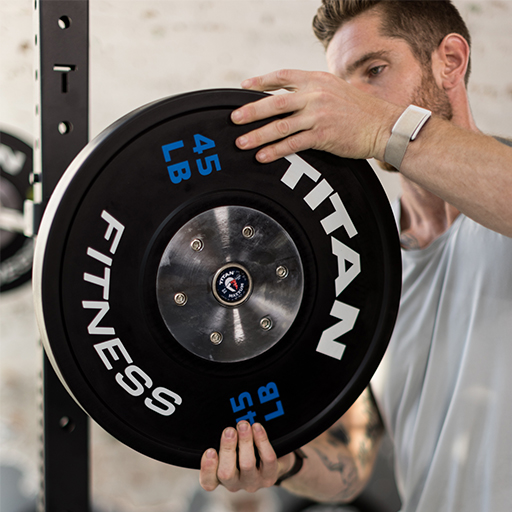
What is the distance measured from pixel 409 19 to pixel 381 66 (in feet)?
0.54

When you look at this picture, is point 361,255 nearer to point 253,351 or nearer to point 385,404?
point 253,351

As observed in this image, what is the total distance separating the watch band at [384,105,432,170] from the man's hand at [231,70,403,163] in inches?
0.5

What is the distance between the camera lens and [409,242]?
1.30 meters

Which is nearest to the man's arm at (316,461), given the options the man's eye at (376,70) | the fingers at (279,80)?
the fingers at (279,80)

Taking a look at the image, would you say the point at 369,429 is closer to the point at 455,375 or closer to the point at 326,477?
the point at 326,477

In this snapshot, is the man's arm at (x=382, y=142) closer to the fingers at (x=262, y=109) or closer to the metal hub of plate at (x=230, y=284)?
the fingers at (x=262, y=109)

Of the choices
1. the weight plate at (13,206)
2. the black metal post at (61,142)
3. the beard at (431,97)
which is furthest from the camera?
the weight plate at (13,206)

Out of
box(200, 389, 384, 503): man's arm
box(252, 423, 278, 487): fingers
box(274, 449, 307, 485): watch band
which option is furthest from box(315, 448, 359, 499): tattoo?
box(252, 423, 278, 487): fingers

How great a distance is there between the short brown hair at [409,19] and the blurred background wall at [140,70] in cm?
94

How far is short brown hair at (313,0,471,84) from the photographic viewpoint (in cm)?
120

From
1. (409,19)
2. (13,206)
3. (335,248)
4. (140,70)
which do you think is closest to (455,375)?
(335,248)

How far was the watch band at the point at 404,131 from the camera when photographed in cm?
72

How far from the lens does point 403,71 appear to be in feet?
3.84

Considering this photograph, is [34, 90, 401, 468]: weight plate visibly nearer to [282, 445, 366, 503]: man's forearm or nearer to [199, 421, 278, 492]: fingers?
[199, 421, 278, 492]: fingers
